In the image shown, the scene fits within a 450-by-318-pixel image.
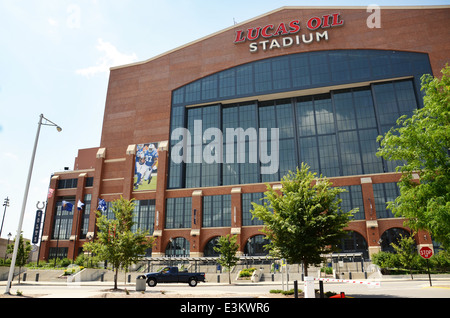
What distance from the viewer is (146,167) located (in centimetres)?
5953

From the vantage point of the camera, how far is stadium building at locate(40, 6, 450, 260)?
52.1 m

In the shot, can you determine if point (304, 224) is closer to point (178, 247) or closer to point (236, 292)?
point (236, 292)

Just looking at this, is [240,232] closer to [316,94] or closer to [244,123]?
[244,123]

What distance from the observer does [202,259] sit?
157 feet

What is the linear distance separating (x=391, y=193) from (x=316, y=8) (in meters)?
33.6

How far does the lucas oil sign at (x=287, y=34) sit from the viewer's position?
56625mm

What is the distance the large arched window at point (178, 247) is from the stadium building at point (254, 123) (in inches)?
6.6

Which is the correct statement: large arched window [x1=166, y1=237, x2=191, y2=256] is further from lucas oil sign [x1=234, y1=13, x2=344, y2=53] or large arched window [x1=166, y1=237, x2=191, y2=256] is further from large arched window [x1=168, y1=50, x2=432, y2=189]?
lucas oil sign [x1=234, y1=13, x2=344, y2=53]

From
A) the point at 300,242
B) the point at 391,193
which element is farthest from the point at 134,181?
the point at 300,242

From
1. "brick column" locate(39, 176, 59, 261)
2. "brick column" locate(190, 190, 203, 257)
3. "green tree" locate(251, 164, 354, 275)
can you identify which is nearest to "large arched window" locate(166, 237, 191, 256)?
"brick column" locate(190, 190, 203, 257)

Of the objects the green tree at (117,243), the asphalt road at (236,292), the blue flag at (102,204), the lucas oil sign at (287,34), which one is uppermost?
the lucas oil sign at (287,34)

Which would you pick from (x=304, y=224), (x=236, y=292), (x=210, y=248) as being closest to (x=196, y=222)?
(x=210, y=248)

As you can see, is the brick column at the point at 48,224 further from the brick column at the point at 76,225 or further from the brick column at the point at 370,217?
the brick column at the point at 370,217

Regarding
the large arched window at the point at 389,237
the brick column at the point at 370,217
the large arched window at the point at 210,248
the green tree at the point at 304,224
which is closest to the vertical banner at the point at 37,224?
the large arched window at the point at 210,248
